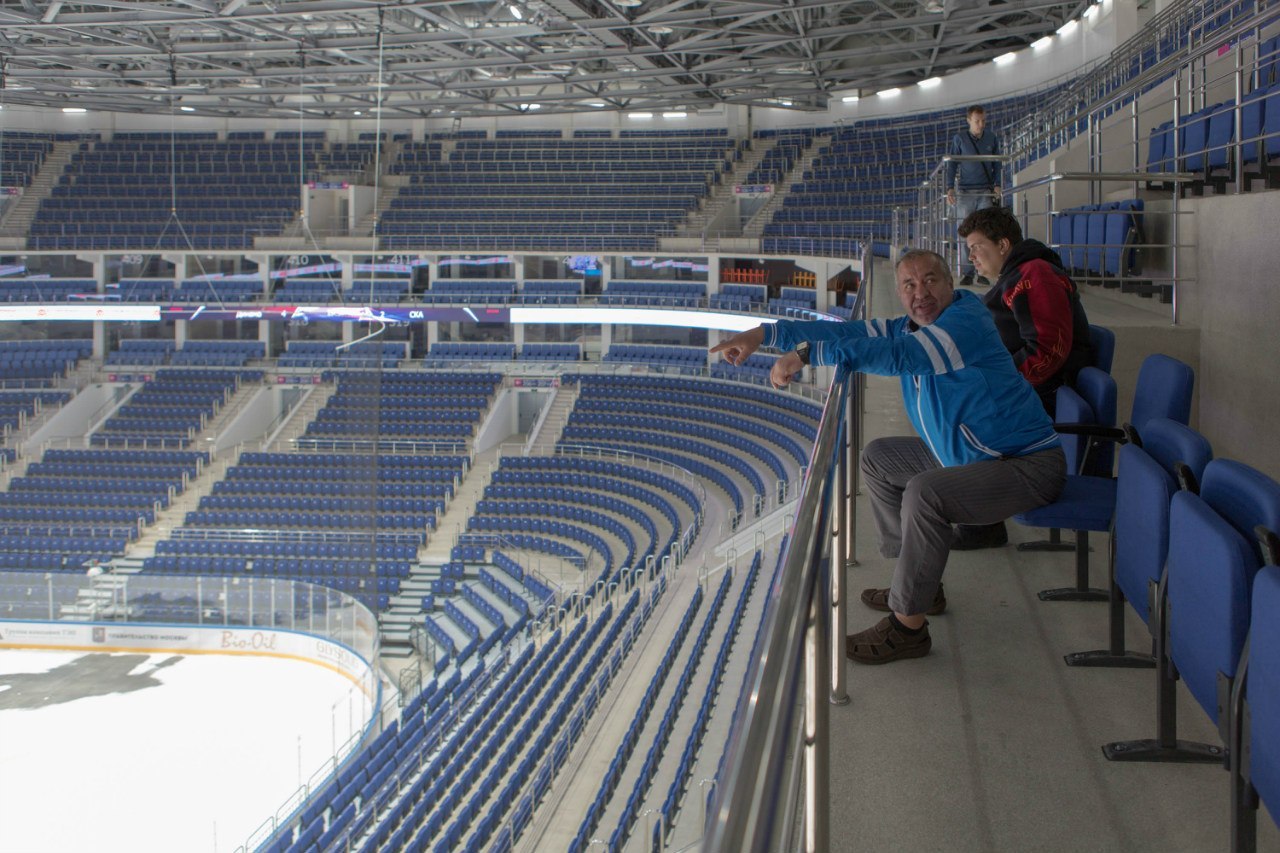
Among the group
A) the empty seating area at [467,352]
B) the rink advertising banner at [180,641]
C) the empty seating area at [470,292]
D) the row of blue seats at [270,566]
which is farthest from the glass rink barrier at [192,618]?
the empty seating area at [470,292]

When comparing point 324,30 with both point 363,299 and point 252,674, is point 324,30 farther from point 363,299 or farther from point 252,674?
point 252,674

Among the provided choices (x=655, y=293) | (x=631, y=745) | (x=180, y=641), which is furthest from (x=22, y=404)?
(x=631, y=745)

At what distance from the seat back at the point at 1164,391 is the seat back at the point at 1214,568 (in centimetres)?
93

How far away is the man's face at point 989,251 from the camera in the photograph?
329cm

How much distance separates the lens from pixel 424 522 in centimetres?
1692

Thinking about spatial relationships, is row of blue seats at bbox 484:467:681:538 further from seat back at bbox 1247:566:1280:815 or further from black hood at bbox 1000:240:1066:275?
seat back at bbox 1247:566:1280:815

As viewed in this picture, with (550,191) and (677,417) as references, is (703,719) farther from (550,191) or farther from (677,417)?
(550,191)

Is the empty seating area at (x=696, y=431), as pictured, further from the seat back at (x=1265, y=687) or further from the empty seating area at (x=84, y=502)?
the seat back at (x=1265, y=687)

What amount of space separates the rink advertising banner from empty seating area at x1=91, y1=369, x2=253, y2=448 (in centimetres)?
724

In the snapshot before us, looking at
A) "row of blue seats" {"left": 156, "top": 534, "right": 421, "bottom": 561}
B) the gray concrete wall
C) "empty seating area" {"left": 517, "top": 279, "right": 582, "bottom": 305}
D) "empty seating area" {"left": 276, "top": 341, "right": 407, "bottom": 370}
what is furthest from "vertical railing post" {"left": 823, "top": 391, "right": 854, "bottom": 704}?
"empty seating area" {"left": 517, "top": 279, "right": 582, "bottom": 305}

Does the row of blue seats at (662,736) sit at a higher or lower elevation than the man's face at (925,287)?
lower

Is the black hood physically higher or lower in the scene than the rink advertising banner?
higher

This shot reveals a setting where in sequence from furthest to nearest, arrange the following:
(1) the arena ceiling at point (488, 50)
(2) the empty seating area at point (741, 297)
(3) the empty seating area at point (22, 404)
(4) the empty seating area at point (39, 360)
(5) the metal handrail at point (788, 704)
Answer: (4) the empty seating area at point (39, 360) → (3) the empty seating area at point (22, 404) → (2) the empty seating area at point (741, 297) → (1) the arena ceiling at point (488, 50) → (5) the metal handrail at point (788, 704)

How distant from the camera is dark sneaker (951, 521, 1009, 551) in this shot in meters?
3.18
